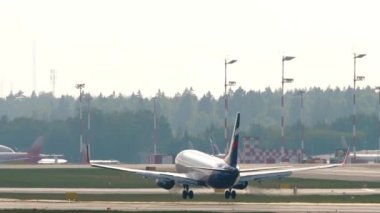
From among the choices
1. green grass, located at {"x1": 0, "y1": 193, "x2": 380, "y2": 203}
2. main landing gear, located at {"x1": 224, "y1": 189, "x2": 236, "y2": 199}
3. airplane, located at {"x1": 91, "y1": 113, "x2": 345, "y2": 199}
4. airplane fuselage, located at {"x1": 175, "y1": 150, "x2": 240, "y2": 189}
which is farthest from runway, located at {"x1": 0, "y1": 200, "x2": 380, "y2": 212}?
main landing gear, located at {"x1": 224, "y1": 189, "x2": 236, "y2": 199}

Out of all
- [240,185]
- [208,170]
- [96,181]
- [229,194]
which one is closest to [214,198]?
[229,194]

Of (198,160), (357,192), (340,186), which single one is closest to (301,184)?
(340,186)

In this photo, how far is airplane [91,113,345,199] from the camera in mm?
103062

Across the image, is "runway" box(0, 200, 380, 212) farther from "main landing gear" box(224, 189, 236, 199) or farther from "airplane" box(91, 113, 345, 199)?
"main landing gear" box(224, 189, 236, 199)

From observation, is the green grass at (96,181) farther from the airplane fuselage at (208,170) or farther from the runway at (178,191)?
the airplane fuselage at (208,170)

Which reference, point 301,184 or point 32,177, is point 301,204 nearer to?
point 301,184

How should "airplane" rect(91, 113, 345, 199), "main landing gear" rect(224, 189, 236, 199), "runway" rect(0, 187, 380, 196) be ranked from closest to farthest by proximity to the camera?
1. "airplane" rect(91, 113, 345, 199)
2. "main landing gear" rect(224, 189, 236, 199)
3. "runway" rect(0, 187, 380, 196)

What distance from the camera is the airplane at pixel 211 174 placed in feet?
338

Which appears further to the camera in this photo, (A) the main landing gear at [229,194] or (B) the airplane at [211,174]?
(A) the main landing gear at [229,194]

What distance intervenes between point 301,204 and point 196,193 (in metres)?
18.9

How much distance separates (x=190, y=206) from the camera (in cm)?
9650

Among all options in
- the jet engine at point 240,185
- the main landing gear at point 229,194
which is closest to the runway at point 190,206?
the main landing gear at point 229,194

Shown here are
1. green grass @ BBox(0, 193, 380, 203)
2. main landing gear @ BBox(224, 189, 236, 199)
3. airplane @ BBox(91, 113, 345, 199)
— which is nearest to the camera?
airplane @ BBox(91, 113, 345, 199)

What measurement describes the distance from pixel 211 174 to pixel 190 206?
8812 millimetres
